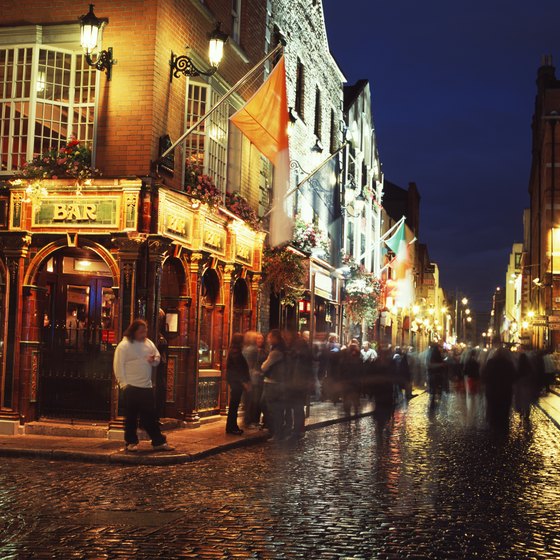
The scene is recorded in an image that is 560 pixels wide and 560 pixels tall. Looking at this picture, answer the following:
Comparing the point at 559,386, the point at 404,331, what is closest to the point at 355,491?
the point at 559,386

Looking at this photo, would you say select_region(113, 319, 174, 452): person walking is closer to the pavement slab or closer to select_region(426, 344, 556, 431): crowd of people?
the pavement slab

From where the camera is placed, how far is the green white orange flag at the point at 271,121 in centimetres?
1664

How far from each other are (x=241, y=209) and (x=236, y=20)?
4.68 meters

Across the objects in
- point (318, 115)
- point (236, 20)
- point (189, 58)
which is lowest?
point (189, 58)

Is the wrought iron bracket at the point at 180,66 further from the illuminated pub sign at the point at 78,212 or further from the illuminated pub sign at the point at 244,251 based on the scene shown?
the illuminated pub sign at the point at 244,251

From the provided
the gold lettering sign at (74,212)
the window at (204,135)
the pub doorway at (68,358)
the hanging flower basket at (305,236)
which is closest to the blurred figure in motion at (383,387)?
the hanging flower basket at (305,236)

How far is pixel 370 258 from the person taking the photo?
4500cm

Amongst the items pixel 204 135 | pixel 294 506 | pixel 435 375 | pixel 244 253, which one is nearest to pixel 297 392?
pixel 244 253

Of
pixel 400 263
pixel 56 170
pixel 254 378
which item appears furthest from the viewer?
pixel 400 263

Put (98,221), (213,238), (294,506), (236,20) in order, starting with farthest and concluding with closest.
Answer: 1. (236,20)
2. (213,238)
3. (98,221)
4. (294,506)

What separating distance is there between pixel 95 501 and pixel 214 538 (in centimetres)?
213

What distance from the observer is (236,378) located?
15.5 m

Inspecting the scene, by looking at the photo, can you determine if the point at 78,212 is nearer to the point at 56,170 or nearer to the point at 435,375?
the point at 56,170

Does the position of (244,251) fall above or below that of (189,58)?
below
